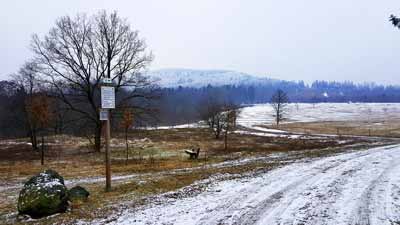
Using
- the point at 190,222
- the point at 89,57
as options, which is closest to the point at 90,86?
Result: the point at 89,57

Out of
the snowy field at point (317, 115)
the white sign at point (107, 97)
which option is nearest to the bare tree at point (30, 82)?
the white sign at point (107, 97)

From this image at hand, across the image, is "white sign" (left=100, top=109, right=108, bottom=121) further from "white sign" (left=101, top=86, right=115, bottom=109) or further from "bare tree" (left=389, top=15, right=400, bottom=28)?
"bare tree" (left=389, top=15, right=400, bottom=28)

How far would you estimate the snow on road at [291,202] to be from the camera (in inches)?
324

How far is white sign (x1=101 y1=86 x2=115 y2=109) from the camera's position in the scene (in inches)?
461

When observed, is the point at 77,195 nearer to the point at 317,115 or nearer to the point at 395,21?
the point at 395,21

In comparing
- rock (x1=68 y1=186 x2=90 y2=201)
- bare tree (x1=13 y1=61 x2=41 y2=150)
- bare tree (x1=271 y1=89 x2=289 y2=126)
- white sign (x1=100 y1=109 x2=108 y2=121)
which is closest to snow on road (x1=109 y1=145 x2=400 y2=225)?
rock (x1=68 y1=186 x2=90 y2=201)

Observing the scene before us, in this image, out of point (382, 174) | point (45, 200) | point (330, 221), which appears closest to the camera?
point (330, 221)

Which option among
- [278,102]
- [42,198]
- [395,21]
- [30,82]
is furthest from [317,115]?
[42,198]

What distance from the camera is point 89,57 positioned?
35.4 meters

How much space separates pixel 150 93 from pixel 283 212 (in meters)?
29.5

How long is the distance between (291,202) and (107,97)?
20.0ft

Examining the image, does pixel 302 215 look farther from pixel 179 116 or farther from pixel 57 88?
pixel 179 116

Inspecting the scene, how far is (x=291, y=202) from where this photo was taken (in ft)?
31.4

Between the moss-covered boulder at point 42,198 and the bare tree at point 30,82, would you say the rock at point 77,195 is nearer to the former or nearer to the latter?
the moss-covered boulder at point 42,198
